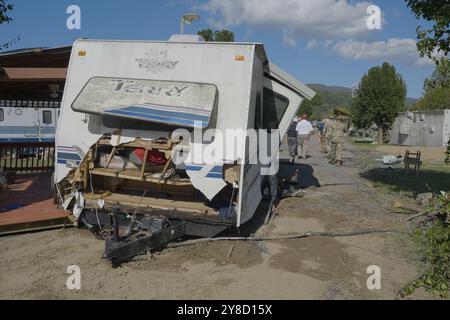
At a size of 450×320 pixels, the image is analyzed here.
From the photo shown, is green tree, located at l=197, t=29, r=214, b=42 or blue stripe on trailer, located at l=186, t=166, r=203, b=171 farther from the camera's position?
green tree, located at l=197, t=29, r=214, b=42

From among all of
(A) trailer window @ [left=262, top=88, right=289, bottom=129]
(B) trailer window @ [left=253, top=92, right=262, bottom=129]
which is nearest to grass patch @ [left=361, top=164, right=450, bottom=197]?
(A) trailer window @ [left=262, top=88, right=289, bottom=129]

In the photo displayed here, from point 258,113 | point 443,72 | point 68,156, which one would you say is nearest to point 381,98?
point 443,72

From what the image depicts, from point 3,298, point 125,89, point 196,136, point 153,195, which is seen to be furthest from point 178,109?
point 3,298

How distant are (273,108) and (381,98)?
29176 millimetres

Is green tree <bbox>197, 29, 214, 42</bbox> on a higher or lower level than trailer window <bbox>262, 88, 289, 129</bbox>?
higher

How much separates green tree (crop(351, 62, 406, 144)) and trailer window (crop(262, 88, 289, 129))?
94.1ft

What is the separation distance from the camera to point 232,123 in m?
5.70

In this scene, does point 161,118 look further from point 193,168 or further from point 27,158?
point 27,158

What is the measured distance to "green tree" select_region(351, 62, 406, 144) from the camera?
33938 mm

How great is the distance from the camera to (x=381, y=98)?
3419cm

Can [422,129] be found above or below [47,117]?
above

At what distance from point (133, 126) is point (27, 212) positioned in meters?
2.47

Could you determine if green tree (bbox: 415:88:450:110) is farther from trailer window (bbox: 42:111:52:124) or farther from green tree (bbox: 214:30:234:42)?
trailer window (bbox: 42:111:52:124)

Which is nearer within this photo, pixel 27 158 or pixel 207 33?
pixel 27 158
